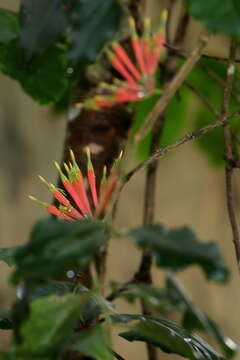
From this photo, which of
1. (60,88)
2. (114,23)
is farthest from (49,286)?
(60,88)

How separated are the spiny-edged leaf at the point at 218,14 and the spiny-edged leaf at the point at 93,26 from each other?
98 mm

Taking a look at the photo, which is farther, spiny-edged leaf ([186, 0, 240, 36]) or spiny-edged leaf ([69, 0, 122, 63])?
spiny-edged leaf ([69, 0, 122, 63])

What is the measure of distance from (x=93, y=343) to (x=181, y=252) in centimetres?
10

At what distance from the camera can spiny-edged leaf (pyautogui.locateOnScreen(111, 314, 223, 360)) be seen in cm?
64

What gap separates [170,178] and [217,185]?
0.49ft

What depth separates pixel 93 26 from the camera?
2.36 feet

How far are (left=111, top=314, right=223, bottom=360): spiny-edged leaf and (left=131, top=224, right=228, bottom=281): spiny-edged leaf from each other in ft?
0.62

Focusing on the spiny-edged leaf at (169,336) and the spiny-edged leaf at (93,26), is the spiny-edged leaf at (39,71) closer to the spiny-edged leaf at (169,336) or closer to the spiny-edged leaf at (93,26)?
the spiny-edged leaf at (93,26)

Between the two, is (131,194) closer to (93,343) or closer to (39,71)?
(39,71)

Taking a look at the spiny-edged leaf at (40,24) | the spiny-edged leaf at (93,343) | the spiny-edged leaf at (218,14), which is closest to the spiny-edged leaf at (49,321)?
the spiny-edged leaf at (93,343)

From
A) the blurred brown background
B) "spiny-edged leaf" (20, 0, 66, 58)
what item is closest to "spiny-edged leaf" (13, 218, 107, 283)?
"spiny-edged leaf" (20, 0, 66, 58)

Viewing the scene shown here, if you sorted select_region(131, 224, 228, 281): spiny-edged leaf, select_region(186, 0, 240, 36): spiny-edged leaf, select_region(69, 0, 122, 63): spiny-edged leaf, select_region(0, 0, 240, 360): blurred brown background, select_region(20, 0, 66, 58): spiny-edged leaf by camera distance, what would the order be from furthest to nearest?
select_region(0, 0, 240, 360): blurred brown background, select_region(20, 0, 66, 58): spiny-edged leaf, select_region(69, 0, 122, 63): spiny-edged leaf, select_region(186, 0, 240, 36): spiny-edged leaf, select_region(131, 224, 228, 281): spiny-edged leaf

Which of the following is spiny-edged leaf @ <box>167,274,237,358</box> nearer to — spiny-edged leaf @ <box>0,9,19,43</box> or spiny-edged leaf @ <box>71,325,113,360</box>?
spiny-edged leaf @ <box>71,325,113,360</box>

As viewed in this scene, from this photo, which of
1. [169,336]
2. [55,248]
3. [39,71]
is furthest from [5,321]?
[39,71]
